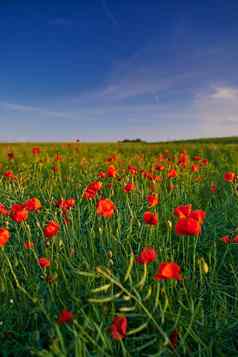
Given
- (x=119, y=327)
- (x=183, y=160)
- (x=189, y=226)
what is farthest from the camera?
(x=183, y=160)

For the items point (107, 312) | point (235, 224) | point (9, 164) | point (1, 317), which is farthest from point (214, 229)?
point (9, 164)

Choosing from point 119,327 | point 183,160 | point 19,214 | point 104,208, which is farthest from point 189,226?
point 183,160

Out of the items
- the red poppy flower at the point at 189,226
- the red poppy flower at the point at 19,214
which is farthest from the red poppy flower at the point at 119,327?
the red poppy flower at the point at 19,214

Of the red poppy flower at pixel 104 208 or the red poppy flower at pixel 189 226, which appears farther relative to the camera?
the red poppy flower at pixel 104 208

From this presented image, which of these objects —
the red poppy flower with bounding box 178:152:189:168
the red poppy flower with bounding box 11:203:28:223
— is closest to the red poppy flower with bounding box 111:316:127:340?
the red poppy flower with bounding box 11:203:28:223

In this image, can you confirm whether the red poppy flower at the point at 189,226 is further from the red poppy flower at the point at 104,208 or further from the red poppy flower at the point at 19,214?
the red poppy flower at the point at 19,214

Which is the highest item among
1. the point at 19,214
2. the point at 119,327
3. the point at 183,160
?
the point at 183,160

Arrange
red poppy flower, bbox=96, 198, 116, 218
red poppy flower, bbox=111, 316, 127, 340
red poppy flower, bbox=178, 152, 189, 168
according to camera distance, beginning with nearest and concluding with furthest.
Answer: red poppy flower, bbox=111, 316, 127, 340 → red poppy flower, bbox=96, 198, 116, 218 → red poppy flower, bbox=178, 152, 189, 168

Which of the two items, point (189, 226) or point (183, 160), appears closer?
point (189, 226)

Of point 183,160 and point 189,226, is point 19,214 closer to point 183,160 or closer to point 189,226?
point 189,226

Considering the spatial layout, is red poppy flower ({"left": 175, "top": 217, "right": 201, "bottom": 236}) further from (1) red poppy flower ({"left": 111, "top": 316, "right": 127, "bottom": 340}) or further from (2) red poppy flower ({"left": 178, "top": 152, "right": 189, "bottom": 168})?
(2) red poppy flower ({"left": 178, "top": 152, "right": 189, "bottom": 168})

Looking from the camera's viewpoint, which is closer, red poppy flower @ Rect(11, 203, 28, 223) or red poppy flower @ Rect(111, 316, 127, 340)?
red poppy flower @ Rect(111, 316, 127, 340)

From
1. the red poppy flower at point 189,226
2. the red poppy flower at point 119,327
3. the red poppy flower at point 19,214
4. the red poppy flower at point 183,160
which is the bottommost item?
the red poppy flower at point 119,327

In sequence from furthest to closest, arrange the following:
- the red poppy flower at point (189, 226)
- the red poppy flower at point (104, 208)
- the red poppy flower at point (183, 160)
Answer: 1. the red poppy flower at point (183, 160)
2. the red poppy flower at point (104, 208)
3. the red poppy flower at point (189, 226)
